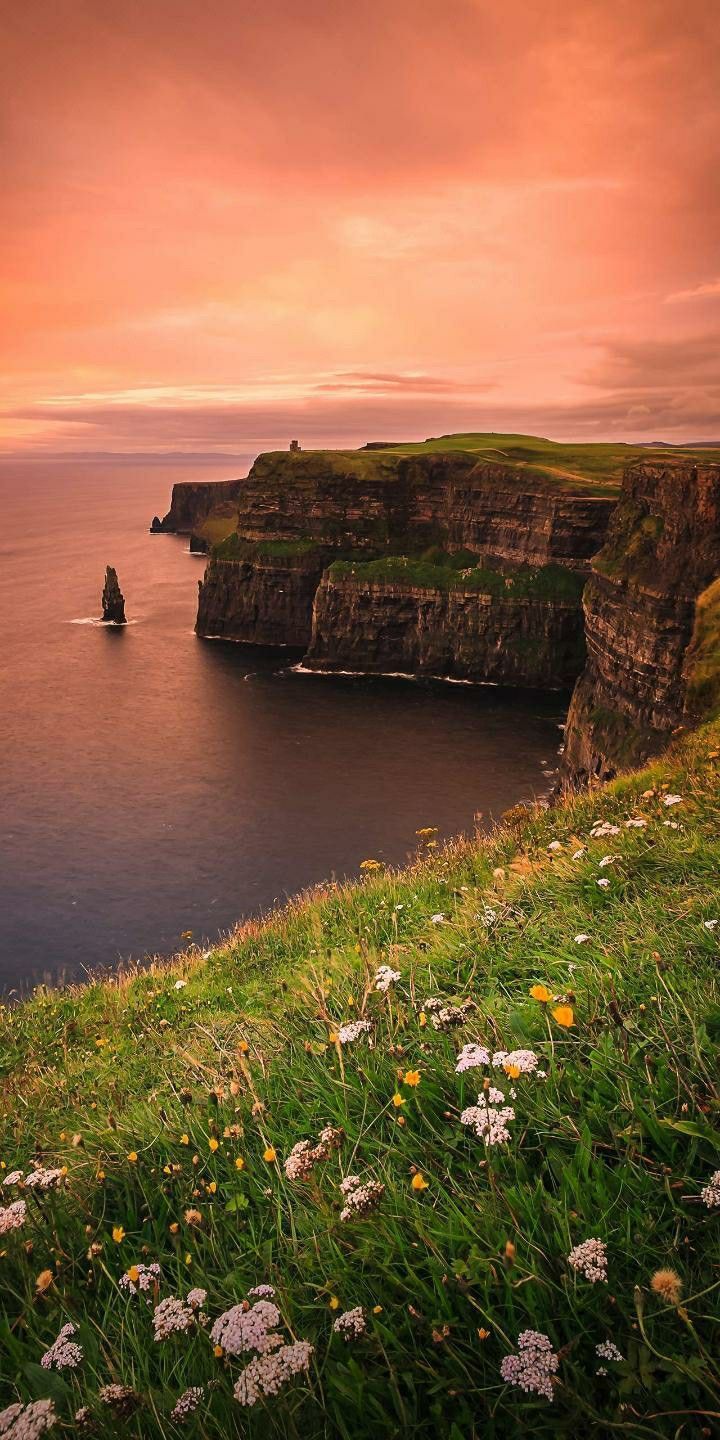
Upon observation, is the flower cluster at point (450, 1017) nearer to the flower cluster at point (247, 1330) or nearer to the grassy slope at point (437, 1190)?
the grassy slope at point (437, 1190)

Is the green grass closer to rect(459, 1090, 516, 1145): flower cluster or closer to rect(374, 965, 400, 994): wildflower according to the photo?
rect(374, 965, 400, 994): wildflower

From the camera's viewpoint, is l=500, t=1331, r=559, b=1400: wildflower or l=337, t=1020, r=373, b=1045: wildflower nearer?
l=500, t=1331, r=559, b=1400: wildflower

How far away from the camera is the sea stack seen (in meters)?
136

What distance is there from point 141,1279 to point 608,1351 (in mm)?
2291

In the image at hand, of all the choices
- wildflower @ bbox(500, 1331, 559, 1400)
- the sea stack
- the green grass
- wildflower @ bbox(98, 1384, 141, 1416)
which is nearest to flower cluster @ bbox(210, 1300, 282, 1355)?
wildflower @ bbox(98, 1384, 141, 1416)

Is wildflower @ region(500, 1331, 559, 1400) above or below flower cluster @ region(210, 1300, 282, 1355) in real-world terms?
above

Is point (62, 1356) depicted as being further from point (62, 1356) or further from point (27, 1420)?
point (27, 1420)

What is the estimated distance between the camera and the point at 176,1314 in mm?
3367

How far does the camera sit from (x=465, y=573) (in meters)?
116

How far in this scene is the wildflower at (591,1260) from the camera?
2.91 meters

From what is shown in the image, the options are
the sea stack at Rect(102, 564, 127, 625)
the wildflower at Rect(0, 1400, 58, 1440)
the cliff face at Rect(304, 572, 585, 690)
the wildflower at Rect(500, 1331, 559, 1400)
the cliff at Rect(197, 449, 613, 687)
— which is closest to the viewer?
the wildflower at Rect(500, 1331, 559, 1400)

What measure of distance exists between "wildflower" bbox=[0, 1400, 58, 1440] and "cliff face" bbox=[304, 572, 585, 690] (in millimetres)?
107056

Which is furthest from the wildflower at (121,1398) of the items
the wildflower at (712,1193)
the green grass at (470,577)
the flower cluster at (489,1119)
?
the green grass at (470,577)

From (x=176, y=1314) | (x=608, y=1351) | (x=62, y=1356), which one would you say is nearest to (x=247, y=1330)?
(x=176, y=1314)
